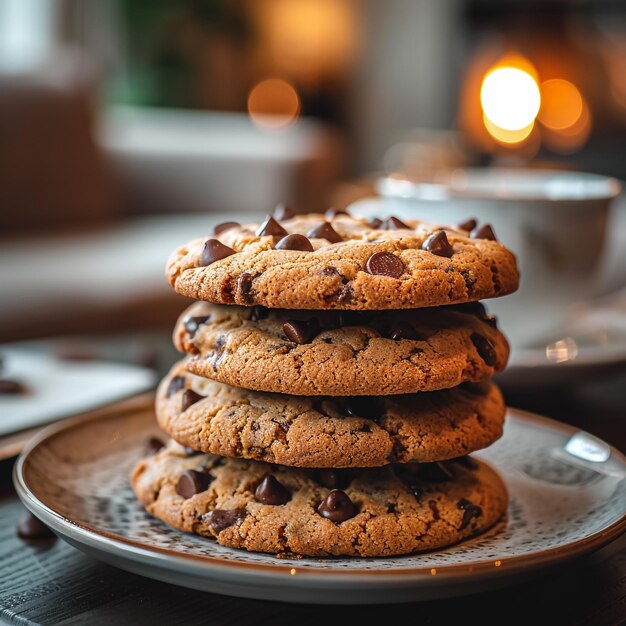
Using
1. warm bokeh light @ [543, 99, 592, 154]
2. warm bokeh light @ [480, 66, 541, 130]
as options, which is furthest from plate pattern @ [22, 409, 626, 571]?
warm bokeh light @ [543, 99, 592, 154]

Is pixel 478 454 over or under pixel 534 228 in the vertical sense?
under

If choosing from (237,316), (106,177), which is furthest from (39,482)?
(106,177)

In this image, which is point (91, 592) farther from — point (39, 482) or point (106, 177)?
point (106, 177)

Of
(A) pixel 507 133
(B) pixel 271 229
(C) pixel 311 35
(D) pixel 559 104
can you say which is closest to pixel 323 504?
(B) pixel 271 229

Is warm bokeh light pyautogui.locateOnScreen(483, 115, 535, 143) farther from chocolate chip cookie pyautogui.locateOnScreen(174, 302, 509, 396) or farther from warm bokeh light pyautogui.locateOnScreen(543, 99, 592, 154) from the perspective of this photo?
chocolate chip cookie pyautogui.locateOnScreen(174, 302, 509, 396)

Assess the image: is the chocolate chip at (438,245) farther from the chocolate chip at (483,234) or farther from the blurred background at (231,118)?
the blurred background at (231,118)

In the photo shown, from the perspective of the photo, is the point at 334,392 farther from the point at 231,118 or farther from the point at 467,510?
the point at 231,118
